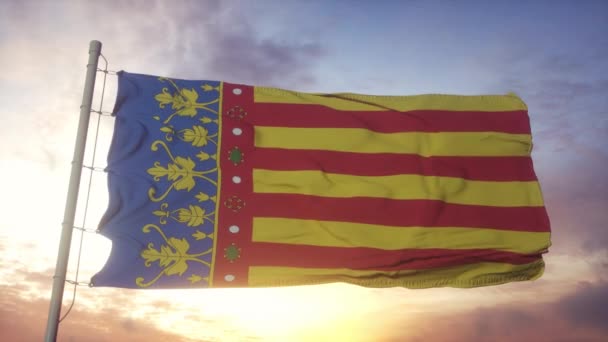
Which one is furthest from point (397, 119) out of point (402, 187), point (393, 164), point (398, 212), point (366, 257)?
point (366, 257)

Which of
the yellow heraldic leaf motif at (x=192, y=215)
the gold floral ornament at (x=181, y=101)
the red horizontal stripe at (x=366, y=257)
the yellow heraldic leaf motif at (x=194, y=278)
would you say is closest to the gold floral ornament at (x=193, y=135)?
the gold floral ornament at (x=181, y=101)

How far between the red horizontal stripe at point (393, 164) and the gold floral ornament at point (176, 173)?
69 cm

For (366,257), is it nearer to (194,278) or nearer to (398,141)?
(398,141)

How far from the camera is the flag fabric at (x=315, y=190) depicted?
7012mm

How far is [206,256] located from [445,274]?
2762 millimetres

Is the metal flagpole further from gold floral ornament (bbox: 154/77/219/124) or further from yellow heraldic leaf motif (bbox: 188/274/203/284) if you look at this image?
yellow heraldic leaf motif (bbox: 188/274/203/284)

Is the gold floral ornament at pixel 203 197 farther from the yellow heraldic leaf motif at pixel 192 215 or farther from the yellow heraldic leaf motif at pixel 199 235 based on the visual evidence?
the yellow heraldic leaf motif at pixel 199 235

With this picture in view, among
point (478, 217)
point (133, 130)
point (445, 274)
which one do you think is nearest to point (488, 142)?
point (478, 217)

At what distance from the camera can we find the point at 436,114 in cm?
823

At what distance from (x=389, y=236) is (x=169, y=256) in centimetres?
246

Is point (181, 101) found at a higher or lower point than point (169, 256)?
higher

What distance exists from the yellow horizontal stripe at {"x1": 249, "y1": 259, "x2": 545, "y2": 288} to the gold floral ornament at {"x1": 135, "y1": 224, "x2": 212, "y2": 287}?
70 cm

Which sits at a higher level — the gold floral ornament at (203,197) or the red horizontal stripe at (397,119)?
the red horizontal stripe at (397,119)

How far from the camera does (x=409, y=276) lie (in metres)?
7.52
